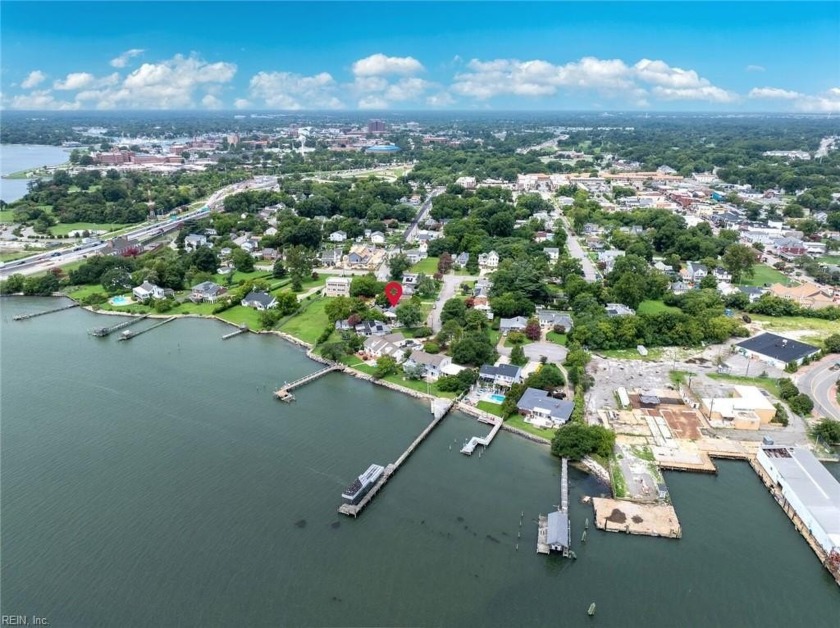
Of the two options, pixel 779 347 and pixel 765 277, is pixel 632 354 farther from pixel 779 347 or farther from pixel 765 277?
pixel 765 277

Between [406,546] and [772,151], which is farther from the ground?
[772,151]

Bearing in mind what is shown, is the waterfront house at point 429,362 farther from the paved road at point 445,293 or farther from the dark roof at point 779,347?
the dark roof at point 779,347

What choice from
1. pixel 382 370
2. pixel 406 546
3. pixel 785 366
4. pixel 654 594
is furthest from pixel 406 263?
pixel 654 594

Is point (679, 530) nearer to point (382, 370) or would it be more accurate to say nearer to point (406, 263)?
point (382, 370)

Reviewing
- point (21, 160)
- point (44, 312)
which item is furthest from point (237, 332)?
point (21, 160)

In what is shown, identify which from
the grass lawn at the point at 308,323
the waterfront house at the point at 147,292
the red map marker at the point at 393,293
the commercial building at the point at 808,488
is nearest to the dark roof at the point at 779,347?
the commercial building at the point at 808,488

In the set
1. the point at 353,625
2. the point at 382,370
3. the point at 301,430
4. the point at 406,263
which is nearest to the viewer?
the point at 353,625

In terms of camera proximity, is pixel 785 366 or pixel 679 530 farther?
pixel 785 366
